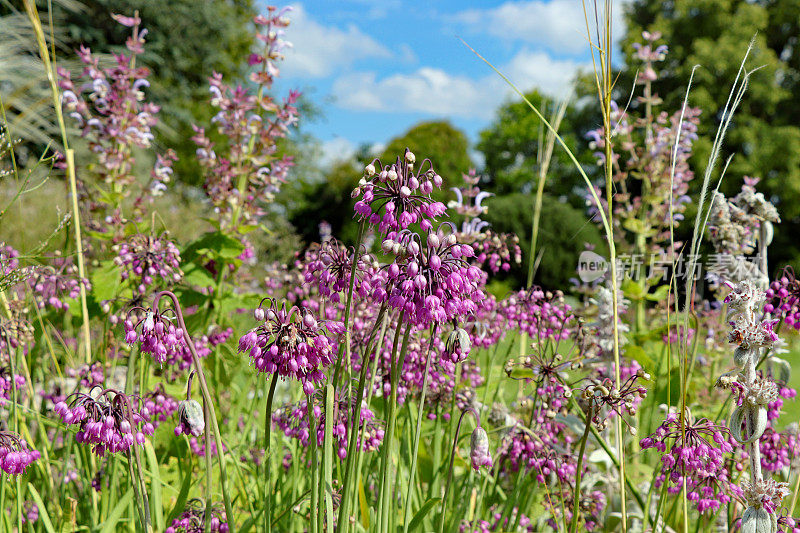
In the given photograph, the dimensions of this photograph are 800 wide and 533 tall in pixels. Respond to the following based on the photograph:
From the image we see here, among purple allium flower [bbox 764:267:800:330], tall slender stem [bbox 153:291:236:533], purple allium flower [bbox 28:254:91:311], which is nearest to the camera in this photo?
tall slender stem [bbox 153:291:236:533]

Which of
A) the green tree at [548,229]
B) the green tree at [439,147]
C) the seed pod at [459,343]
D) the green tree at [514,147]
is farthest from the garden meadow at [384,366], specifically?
the green tree at [514,147]

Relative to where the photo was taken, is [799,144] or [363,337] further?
[799,144]

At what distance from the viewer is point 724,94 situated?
67.2ft

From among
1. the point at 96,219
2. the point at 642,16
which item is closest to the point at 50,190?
the point at 96,219

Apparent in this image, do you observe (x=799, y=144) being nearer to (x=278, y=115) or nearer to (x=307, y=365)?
(x=278, y=115)

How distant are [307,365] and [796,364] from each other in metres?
12.1

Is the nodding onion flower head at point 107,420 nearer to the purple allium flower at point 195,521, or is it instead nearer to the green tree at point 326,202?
the purple allium flower at point 195,521

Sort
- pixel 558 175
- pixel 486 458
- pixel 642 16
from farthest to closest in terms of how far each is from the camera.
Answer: pixel 558 175, pixel 642 16, pixel 486 458

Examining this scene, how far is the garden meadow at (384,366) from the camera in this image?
1.54 meters

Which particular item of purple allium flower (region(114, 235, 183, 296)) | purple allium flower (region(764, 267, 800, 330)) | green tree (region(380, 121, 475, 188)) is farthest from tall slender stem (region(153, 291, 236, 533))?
green tree (region(380, 121, 475, 188))

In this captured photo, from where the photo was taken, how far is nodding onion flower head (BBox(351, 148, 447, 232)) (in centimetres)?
151

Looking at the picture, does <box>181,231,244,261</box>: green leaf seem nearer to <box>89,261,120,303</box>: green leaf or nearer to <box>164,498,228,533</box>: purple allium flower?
<box>89,261,120,303</box>: green leaf

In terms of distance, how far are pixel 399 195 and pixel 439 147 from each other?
26.3m

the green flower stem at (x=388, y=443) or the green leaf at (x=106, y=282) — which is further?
the green leaf at (x=106, y=282)
